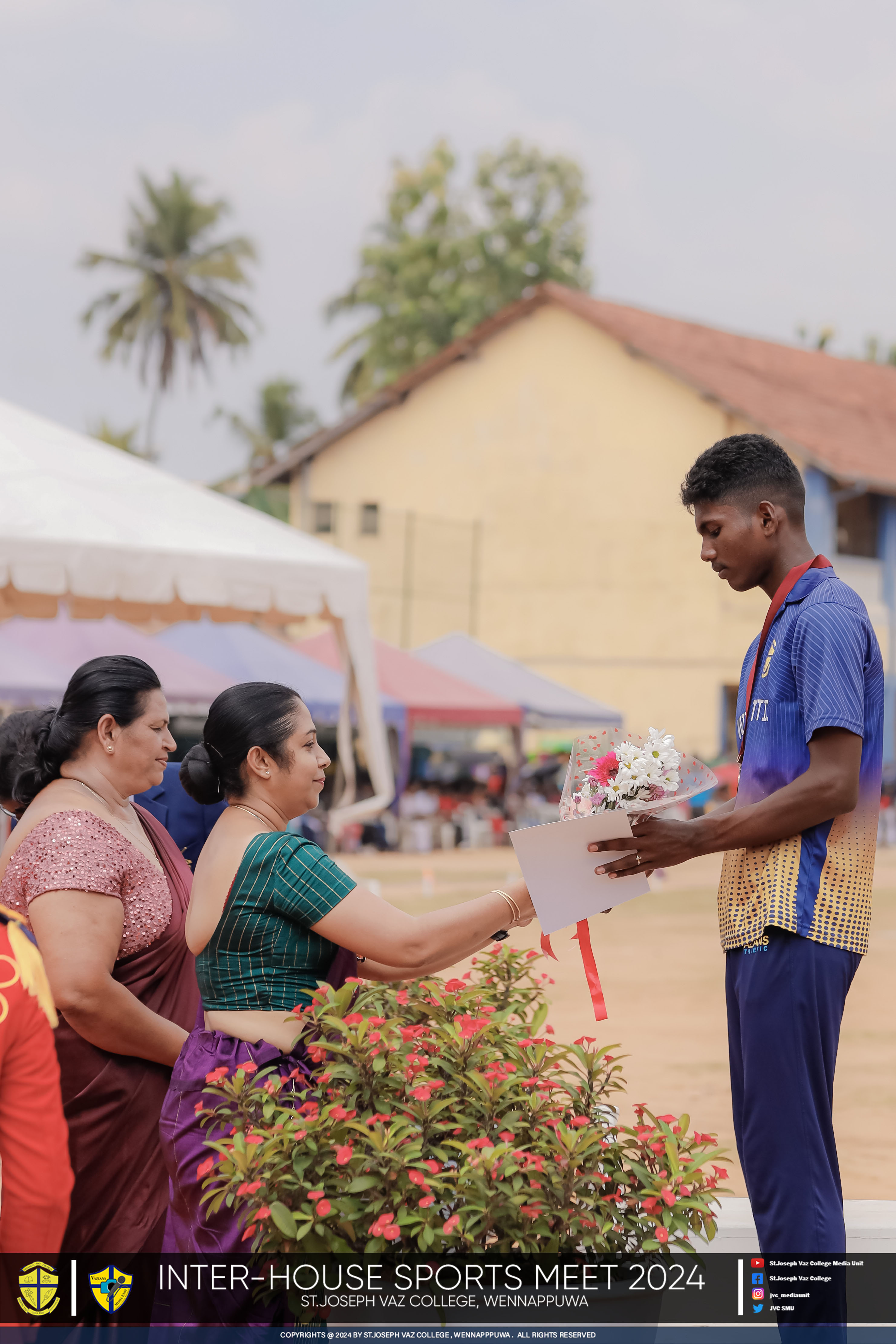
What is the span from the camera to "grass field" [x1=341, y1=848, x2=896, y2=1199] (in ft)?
21.5

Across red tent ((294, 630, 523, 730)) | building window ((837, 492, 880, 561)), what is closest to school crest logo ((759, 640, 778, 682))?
red tent ((294, 630, 523, 730))

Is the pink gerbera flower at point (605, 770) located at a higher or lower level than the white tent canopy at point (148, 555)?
lower

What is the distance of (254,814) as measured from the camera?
285cm

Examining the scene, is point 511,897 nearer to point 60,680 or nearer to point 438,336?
point 60,680

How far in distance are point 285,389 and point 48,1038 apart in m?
48.5

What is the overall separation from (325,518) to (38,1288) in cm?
3018

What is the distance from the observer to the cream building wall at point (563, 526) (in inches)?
1116

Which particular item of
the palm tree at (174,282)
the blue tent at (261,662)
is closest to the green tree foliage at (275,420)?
the palm tree at (174,282)

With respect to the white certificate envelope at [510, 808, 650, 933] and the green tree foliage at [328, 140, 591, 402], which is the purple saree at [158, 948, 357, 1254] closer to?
the white certificate envelope at [510, 808, 650, 933]

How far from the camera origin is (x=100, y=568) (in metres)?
8.75

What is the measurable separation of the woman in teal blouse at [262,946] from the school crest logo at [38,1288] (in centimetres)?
31

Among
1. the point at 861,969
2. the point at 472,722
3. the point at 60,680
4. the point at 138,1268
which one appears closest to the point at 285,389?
the point at 472,722

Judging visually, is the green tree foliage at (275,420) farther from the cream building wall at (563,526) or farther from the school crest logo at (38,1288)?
the school crest logo at (38,1288)

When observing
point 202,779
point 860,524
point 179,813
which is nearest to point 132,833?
point 202,779
